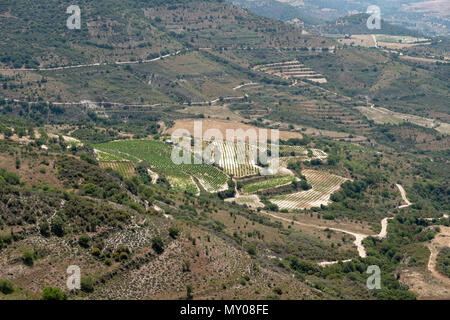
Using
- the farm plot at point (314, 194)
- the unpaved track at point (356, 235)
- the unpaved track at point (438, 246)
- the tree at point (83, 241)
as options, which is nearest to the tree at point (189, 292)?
the tree at point (83, 241)

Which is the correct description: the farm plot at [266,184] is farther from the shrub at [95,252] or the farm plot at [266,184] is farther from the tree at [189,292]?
the shrub at [95,252]

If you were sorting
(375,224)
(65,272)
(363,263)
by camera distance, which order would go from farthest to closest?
(375,224)
(363,263)
(65,272)

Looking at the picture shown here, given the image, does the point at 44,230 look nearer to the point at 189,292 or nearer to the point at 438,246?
the point at 189,292

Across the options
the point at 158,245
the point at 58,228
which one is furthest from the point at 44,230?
the point at 158,245

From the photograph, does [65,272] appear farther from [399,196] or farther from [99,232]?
[399,196]

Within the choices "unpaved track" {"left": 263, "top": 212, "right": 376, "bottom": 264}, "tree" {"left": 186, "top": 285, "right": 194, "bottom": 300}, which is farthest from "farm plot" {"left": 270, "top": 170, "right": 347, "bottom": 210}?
"tree" {"left": 186, "top": 285, "right": 194, "bottom": 300}

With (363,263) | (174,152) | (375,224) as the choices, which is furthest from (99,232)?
(174,152)
